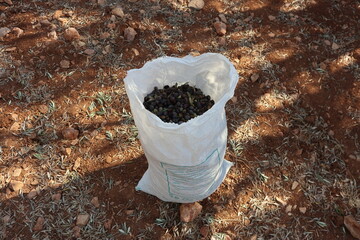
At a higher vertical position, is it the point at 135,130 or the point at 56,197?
the point at 135,130

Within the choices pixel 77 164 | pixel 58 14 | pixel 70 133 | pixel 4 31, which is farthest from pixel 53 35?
A: pixel 77 164

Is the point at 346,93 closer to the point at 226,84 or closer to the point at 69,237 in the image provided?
the point at 226,84

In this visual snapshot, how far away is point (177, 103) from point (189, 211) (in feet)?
2.17

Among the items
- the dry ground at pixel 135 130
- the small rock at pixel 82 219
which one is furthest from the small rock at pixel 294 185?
the small rock at pixel 82 219

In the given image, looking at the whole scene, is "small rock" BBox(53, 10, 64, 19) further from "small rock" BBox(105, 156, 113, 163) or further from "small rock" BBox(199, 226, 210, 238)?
"small rock" BBox(199, 226, 210, 238)

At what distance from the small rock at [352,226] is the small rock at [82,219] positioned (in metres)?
1.57

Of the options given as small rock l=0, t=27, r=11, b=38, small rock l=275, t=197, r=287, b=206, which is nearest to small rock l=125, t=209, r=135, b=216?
small rock l=275, t=197, r=287, b=206

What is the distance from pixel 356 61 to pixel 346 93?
1.31 ft

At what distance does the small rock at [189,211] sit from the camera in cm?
201

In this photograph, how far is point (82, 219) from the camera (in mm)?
2016

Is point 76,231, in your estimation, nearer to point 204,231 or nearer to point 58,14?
point 204,231

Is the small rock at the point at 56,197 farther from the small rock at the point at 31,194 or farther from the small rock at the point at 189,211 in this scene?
the small rock at the point at 189,211

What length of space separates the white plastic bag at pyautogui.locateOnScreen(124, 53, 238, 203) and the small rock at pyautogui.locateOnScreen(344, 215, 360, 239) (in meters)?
0.79

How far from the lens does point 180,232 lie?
2.01m
